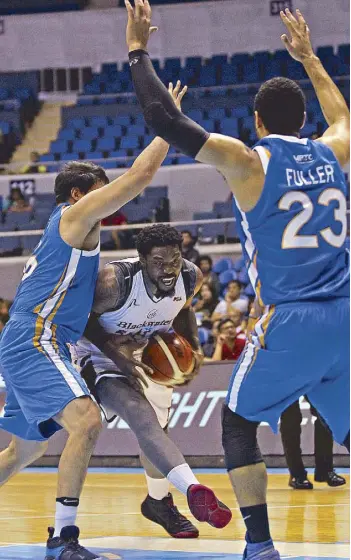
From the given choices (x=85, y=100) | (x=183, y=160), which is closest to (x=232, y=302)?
(x=183, y=160)

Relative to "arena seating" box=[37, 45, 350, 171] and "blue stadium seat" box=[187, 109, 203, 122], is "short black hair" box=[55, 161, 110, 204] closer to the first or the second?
"arena seating" box=[37, 45, 350, 171]

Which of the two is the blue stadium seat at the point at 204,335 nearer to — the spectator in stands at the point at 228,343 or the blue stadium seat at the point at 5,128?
the spectator in stands at the point at 228,343

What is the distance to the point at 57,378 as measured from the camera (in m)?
5.10

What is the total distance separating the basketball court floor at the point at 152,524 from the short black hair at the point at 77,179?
188 centimetres

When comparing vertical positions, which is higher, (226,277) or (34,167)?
(34,167)

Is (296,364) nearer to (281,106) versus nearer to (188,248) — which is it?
(281,106)

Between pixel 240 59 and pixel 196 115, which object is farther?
pixel 240 59

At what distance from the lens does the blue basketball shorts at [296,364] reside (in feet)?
13.5

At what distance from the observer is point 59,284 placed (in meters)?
5.29

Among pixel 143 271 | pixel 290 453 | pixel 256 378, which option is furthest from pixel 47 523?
pixel 256 378

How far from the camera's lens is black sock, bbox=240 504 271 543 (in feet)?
13.8

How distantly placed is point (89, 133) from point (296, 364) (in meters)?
17.5

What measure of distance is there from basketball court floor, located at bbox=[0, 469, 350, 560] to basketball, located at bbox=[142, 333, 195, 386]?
2.95 ft

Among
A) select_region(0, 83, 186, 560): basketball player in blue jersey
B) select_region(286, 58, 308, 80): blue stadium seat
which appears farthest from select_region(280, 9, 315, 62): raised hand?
select_region(286, 58, 308, 80): blue stadium seat
